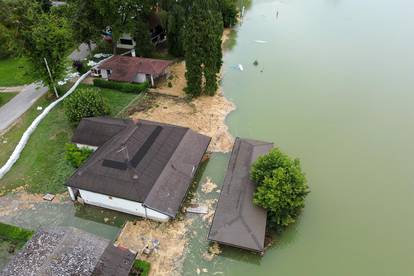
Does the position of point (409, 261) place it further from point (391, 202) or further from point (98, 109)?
point (98, 109)

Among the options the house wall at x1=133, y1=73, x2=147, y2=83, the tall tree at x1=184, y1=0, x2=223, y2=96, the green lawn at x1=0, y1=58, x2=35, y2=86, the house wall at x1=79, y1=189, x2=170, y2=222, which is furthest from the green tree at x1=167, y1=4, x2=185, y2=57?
the house wall at x1=79, y1=189, x2=170, y2=222

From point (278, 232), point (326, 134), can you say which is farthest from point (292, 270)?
point (326, 134)

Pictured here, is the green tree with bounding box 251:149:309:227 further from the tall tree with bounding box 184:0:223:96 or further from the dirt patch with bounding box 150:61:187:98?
the dirt patch with bounding box 150:61:187:98

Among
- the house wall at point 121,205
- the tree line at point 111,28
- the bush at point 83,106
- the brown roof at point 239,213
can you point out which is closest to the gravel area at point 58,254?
the house wall at point 121,205

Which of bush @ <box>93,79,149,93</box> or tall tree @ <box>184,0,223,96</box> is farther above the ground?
tall tree @ <box>184,0,223,96</box>

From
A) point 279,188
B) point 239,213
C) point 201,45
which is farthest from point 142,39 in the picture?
point 279,188

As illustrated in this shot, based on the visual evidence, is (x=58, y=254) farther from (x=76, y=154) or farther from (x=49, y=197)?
(x=76, y=154)
